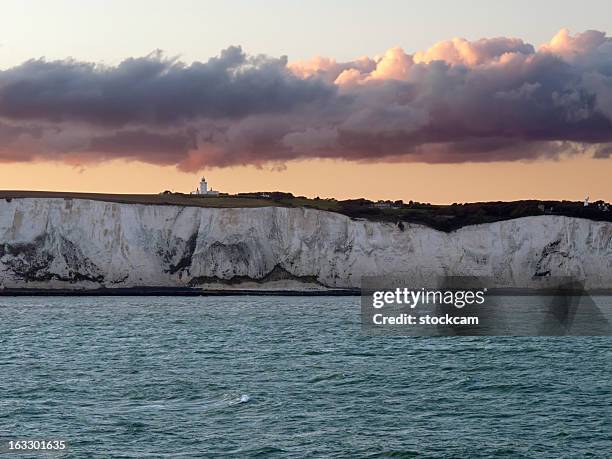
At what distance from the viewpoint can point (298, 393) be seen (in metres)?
40.5

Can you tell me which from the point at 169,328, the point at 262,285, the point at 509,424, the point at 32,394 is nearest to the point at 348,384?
the point at 509,424

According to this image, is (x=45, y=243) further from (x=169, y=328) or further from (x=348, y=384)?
(x=348, y=384)

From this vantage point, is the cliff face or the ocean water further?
the cliff face

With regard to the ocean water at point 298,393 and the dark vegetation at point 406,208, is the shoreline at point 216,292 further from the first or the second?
the ocean water at point 298,393

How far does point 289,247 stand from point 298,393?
254ft

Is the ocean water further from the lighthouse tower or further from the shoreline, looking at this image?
the lighthouse tower

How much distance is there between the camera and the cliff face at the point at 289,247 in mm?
113688

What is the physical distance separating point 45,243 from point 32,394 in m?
74.3

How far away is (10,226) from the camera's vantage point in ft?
367

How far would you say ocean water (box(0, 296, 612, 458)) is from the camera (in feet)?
102

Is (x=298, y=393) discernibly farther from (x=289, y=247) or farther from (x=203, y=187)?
(x=203, y=187)

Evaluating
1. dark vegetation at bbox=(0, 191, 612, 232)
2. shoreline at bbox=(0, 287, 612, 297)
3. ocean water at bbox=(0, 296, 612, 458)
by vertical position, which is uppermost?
dark vegetation at bbox=(0, 191, 612, 232)

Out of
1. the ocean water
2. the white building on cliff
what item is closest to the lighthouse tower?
the white building on cliff

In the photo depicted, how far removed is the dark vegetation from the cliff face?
66.1 inches
